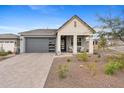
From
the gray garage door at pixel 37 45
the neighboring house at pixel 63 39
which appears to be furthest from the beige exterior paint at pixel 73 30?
the gray garage door at pixel 37 45

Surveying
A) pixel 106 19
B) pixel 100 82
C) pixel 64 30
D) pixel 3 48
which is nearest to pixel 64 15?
pixel 64 30

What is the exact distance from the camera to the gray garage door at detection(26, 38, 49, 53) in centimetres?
2706

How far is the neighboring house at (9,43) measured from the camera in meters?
25.3

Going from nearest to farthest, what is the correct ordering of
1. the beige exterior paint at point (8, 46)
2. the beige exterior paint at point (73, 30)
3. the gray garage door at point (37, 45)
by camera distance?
the beige exterior paint at point (73, 30) → the beige exterior paint at point (8, 46) → the gray garage door at point (37, 45)

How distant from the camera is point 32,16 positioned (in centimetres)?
2559

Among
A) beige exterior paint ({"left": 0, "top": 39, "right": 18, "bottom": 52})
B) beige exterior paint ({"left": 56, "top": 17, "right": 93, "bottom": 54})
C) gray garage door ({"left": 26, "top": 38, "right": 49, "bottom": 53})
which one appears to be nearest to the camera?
beige exterior paint ({"left": 56, "top": 17, "right": 93, "bottom": 54})

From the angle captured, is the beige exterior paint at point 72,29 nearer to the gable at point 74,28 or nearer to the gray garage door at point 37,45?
the gable at point 74,28

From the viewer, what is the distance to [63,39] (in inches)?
1082

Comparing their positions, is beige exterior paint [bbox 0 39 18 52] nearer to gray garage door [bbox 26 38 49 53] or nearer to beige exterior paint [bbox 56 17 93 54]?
gray garage door [bbox 26 38 49 53]

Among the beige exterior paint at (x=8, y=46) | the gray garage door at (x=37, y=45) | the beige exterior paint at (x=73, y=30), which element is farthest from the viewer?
the gray garage door at (x=37, y=45)

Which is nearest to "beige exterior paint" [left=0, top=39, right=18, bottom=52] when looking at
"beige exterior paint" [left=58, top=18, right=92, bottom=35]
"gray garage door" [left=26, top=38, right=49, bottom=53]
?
"gray garage door" [left=26, top=38, right=49, bottom=53]

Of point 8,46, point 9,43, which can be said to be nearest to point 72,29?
point 9,43

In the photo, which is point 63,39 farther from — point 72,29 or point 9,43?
point 9,43
